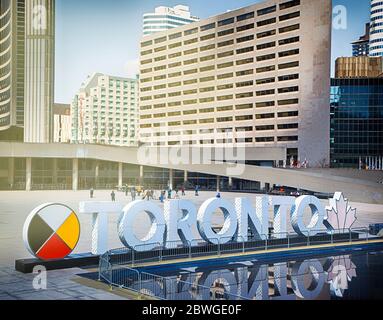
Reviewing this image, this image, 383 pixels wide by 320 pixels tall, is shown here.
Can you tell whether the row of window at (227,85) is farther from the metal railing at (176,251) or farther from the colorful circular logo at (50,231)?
the colorful circular logo at (50,231)

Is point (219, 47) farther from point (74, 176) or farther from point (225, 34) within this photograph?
point (74, 176)

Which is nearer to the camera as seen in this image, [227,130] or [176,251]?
[176,251]

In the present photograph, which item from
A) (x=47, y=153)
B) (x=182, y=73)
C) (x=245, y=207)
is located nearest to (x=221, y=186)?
(x=47, y=153)

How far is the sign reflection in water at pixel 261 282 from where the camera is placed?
63.9ft

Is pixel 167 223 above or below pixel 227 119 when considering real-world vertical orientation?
below

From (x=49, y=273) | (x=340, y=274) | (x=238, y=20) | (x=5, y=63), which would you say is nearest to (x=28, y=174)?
(x=238, y=20)

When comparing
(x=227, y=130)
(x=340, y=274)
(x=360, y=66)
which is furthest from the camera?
(x=360, y=66)

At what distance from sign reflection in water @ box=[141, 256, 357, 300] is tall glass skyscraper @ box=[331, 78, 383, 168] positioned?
8299cm

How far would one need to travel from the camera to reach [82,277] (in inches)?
814

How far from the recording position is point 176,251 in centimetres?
2525

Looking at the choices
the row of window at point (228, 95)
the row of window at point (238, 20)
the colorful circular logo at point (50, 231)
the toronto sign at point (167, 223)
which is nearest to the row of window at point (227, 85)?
the row of window at point (228, 95)

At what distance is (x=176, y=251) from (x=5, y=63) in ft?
450

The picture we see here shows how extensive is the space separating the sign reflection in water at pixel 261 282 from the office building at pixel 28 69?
103 m

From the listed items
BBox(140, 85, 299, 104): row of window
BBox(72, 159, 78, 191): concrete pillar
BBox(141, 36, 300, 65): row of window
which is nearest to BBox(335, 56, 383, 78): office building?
BBox(141, 36, 300, 65): row of window
